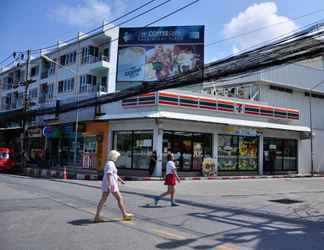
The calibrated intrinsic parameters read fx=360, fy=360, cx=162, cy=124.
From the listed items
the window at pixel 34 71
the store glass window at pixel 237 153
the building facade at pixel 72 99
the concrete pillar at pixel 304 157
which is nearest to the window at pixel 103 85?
the building facade at pixel 72 99

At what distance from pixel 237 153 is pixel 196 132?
437 cm

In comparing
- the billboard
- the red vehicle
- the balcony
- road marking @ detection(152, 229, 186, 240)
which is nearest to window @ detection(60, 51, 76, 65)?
the balcony

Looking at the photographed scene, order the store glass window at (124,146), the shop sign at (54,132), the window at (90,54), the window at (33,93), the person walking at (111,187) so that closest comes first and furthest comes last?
1. the person walking at (111,187)
2. the store glass window at (124,146)
3. the shop sign at (54,132)
4. the window at (90,54)
5. the window at (33,93)

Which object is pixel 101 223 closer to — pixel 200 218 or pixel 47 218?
pixel 47 218

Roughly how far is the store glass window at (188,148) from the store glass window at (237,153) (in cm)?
126

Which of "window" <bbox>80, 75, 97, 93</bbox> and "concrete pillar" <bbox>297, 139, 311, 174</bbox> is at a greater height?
"window" <bbox>80, 75, 97, 93</bbox>

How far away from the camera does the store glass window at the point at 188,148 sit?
24.1 metres

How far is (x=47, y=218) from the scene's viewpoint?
891 centimetres

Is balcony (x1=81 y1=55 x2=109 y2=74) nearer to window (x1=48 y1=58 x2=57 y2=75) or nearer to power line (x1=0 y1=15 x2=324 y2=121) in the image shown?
window (x1=48 y1=58 x2=57 y2=75)

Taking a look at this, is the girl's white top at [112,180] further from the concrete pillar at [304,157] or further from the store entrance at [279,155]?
the concrete pillar at [304,157]

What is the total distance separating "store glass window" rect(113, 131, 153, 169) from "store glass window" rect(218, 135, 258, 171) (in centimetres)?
564

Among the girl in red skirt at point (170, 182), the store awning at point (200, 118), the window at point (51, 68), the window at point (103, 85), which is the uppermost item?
the window at point (51, 68)

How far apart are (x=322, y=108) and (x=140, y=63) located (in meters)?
20.1

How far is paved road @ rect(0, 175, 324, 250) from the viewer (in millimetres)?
6820
